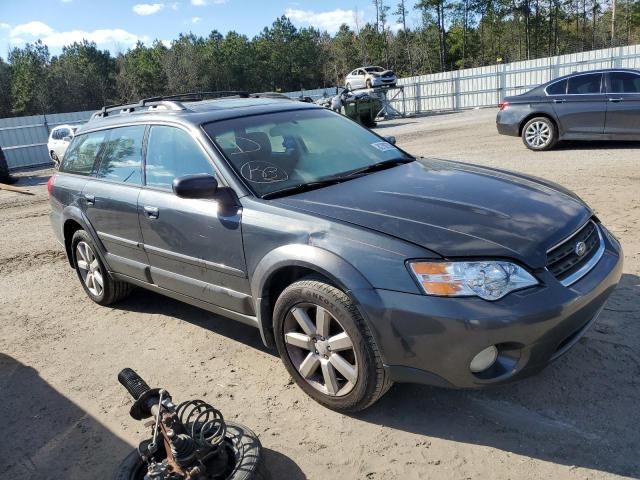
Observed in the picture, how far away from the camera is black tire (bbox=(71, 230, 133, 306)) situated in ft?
15.8

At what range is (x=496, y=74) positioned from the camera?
2956cm

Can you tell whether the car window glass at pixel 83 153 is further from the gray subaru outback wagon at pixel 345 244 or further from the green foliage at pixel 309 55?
the green foliage at pixel 309 55

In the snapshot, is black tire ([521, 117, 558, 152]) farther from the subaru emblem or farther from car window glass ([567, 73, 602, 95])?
the subaru emblem

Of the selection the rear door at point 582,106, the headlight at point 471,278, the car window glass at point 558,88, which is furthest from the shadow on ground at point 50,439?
the car window glass at point 558,88

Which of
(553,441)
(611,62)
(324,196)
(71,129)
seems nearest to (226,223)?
(324,196)

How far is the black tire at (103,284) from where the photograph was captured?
4820mm

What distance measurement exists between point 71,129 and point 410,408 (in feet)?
62.1

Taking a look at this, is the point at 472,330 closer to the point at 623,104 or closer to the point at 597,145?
the point at 623,104

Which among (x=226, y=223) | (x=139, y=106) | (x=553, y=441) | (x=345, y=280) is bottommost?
(x=553, y=441)

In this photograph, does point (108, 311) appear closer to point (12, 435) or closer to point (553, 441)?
point (12, 435)

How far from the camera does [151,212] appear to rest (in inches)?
152

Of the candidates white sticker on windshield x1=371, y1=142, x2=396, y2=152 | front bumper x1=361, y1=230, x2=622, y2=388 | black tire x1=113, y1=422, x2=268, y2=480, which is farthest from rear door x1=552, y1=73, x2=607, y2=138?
black tire x1=113, y1=422, x2=268, y2=480

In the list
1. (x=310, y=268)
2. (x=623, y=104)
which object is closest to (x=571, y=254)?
(x=310, y=268)

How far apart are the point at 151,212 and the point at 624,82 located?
9248 millimetres
